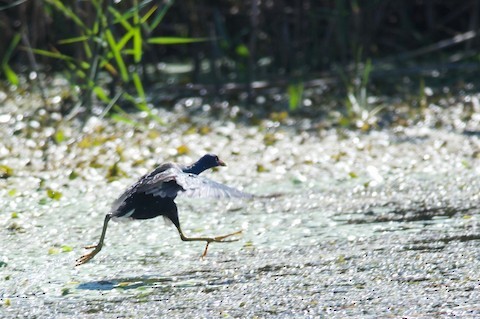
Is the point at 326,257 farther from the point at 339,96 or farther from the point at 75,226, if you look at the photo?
the point at 339,96

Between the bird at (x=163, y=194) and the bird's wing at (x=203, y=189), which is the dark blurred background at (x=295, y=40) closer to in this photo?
the bird at (x=163, y=194)

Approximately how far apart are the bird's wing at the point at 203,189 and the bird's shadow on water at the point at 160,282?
314mm

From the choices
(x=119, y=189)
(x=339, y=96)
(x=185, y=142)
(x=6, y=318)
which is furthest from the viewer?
(x=339, y=96)

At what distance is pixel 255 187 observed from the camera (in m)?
Result: 5.88

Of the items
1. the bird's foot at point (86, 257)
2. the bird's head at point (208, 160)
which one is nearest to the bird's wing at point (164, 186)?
the bird's foot at point (86, 257)

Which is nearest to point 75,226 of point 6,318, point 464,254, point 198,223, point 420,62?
point 198,223

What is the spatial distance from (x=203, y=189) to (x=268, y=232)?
84cm

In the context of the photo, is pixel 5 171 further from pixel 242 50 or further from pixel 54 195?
pixel 242 50

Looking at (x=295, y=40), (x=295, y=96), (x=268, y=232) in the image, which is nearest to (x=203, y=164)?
(x=268, y=232)

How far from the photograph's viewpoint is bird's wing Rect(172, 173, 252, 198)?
13.5 ft

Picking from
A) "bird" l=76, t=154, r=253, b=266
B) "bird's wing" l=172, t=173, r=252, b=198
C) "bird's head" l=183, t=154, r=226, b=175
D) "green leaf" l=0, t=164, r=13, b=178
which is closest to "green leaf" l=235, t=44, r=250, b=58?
"green leaf" l=0, t=164, r=13, b=178

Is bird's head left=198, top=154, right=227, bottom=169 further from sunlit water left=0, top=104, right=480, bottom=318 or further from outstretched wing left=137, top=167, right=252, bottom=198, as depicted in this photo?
outstretched wing left=137, top=167, right=252, bottom=198

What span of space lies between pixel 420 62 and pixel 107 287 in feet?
16.9

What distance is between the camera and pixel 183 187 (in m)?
4.21
